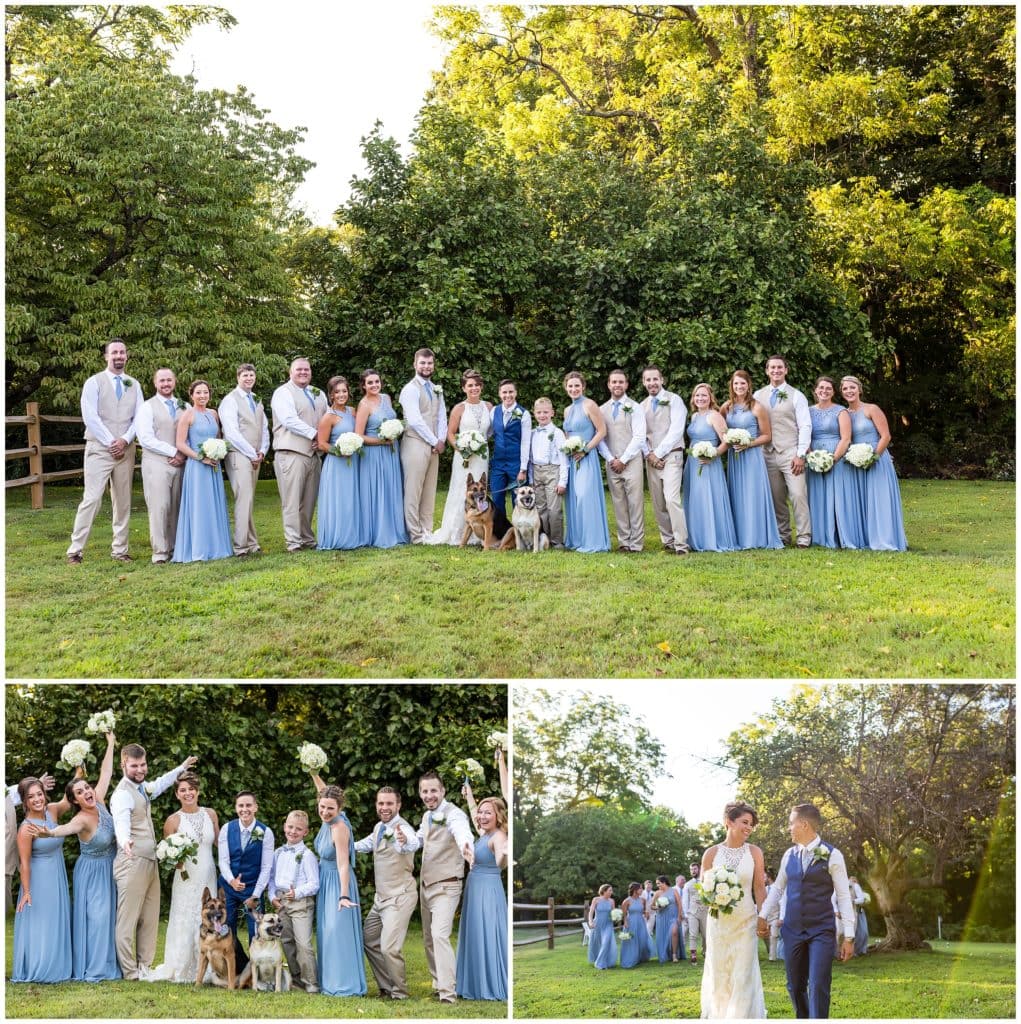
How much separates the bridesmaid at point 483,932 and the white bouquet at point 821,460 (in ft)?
18.4

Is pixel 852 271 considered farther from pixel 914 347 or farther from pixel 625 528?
pixel 625 528

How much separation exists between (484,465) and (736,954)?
5.96 m

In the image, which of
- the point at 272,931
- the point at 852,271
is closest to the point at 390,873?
the point at 272,931

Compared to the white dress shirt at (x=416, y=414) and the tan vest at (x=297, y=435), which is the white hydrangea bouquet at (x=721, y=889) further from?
the tan vest at (x=297, y=435)

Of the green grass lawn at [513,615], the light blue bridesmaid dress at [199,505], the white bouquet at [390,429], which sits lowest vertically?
the green grass lawn at [513,615]

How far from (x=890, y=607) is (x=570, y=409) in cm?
398

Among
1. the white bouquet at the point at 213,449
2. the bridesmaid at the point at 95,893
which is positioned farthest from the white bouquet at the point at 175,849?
the white bouquet at the point at 213,449

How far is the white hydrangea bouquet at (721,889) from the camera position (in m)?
6.69

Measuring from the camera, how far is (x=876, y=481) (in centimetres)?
1145

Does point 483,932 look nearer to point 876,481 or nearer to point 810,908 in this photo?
point 810,908

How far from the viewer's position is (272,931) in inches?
296

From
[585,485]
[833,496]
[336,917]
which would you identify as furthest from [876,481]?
[336,917]

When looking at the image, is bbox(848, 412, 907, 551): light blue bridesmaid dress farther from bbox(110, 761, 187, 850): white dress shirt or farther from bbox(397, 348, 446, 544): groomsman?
bbox(110, 761, 187, 850): white dress shirt

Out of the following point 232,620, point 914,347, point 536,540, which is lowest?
point 232,620
